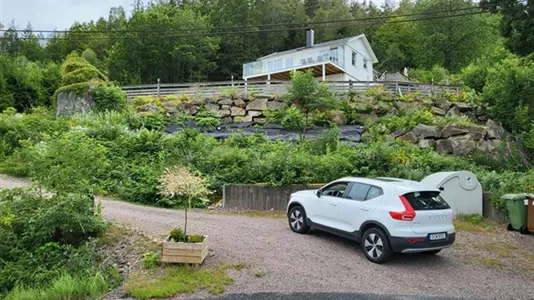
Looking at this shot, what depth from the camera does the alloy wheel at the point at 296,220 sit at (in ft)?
29.5

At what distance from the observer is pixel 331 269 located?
6715 mm

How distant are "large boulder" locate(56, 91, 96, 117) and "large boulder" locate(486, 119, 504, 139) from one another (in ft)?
69.6

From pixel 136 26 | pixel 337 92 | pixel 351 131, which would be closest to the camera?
pixel 351 131

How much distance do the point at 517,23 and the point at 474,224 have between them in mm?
9424

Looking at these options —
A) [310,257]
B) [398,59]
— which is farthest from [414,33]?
[310,257]

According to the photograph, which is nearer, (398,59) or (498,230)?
(498,230)

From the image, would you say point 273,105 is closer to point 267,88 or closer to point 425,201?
point 267,88

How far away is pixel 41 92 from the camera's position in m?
34.5

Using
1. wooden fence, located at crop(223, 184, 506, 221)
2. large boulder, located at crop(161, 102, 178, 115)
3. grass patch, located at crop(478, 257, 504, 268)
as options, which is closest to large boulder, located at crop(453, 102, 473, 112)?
wooden fence, located at crop(223, 184, 506, 221)

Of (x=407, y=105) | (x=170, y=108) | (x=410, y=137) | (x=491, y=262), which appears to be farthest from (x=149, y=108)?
(x=491, y=262)

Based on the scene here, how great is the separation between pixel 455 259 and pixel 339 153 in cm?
663

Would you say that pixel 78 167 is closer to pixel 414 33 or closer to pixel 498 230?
pixel 498 230

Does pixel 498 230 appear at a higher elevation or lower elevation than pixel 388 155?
lower

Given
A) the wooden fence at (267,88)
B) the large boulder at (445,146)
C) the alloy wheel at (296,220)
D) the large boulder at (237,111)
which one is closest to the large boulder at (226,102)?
the large boulder at (237,111)
